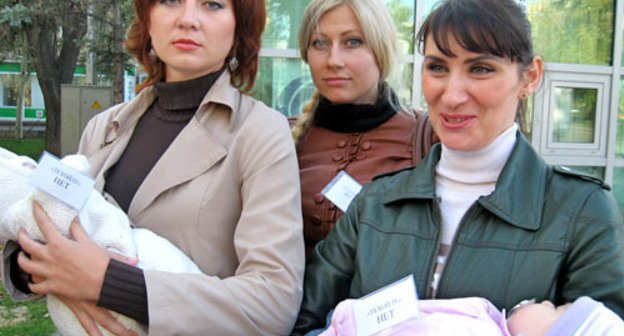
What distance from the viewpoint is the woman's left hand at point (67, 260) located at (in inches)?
62.2

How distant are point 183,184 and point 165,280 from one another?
0.36 m

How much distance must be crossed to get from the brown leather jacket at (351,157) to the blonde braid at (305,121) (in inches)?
2.5

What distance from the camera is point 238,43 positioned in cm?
214

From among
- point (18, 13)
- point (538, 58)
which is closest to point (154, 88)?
point (538, 58)

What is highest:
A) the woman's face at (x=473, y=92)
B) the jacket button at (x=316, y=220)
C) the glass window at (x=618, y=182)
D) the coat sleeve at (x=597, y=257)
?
the woman's face at (x=473, y=92)

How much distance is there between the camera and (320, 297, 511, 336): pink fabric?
140 cm

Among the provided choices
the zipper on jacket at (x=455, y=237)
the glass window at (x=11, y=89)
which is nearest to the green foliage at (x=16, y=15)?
the zipper on jacket at (x=455, y=237)

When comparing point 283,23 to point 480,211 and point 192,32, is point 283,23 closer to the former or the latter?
point 192,32

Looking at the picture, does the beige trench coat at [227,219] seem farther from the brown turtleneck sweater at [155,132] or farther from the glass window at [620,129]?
the glass window at [620,129]

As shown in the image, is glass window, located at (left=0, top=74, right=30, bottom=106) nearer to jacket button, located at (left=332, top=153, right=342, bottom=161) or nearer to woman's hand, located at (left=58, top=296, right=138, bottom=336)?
jacket button, located at (left=332, top=153, right=342, bottom=161)

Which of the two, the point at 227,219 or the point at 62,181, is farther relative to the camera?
the point at 227,219

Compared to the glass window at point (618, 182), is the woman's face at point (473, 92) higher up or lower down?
higher up

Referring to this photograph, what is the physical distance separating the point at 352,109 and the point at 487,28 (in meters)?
1.00

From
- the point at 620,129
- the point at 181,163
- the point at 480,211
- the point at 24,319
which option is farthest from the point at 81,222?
the point at 620,129
